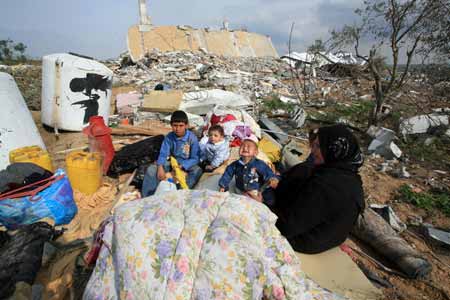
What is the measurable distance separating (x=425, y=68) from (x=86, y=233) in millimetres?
7370

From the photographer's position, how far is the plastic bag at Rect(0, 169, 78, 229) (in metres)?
2.46

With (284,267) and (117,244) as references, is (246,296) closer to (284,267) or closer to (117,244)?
(284,267)

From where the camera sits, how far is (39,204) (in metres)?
2.53

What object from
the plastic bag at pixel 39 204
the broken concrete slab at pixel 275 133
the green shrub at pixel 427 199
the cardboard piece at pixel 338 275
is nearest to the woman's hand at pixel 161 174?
the plastic bag at pixel 39 204

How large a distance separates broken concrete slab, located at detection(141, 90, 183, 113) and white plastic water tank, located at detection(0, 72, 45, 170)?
253 centimetres

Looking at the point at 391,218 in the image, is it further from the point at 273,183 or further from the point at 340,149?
the point at 340,149

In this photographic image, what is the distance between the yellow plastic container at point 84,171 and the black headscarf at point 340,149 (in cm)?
268

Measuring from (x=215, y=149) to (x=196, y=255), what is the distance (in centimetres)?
231

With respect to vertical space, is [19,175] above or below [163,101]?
below

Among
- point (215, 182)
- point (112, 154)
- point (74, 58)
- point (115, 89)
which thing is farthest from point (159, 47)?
point (215, 182)

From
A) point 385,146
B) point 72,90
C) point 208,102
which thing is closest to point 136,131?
point 72,90

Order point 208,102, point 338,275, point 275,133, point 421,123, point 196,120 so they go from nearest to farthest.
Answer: point 338,275 < point 275,133 < point 196,120 < point 421,123 < point 208,102

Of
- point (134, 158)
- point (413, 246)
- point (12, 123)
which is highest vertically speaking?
point (12, 123)

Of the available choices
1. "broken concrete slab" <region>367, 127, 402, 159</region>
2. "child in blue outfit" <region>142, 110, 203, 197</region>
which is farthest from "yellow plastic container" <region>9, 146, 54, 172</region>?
"broken concrete slab" <region>367, 127, 402, 159</region>
